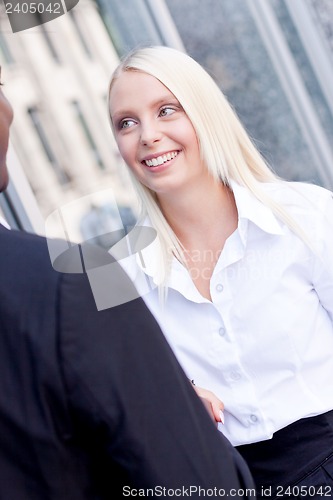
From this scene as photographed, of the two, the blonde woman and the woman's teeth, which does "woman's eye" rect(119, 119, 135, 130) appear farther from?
the woman's teeth

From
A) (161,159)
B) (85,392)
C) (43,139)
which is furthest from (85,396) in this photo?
(43,139)

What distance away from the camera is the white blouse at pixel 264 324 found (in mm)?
1641

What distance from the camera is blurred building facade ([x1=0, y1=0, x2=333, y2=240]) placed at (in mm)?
3166

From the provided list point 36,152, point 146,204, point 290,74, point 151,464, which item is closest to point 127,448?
point 151,464

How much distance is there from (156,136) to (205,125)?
0.13m

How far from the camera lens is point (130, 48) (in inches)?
129

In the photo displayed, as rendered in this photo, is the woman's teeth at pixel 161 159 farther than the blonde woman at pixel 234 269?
Yes

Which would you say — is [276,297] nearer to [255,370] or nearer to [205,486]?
[255,370]

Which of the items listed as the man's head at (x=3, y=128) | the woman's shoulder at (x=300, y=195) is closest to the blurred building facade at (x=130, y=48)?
the woman's shoulder at (x=300, y=195)

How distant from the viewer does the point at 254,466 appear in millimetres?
1647

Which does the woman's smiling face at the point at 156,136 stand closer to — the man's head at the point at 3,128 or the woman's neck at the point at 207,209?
the woman's neck at the point at 207,209

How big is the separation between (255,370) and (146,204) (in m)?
0.58

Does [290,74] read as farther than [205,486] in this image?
Yes

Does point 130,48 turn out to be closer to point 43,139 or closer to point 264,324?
point 43,139
